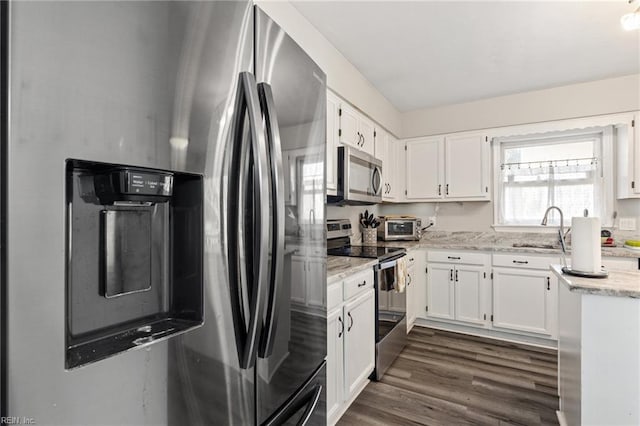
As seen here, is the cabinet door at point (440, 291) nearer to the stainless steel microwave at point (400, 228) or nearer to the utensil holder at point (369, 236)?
the stainless steel microwave at point (400, 228)

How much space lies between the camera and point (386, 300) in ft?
8.21

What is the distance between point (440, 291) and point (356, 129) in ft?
6.55

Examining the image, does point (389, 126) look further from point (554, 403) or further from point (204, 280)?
point (204, 280)

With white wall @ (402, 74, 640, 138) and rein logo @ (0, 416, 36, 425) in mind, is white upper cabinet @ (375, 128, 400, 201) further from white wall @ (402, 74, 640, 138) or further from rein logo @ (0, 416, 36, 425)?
rein logo @ (0, 416, 36, 425)

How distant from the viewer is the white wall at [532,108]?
3039mm

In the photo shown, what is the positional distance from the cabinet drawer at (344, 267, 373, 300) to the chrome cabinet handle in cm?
105

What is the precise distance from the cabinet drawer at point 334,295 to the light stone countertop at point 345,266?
0.12ft

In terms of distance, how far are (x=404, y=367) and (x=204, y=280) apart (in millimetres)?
2361

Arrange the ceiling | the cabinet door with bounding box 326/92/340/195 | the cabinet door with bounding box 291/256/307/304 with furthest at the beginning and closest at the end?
the cabinet door with bounding box 326/92/340/195, the ceiling, the cabinet door with bounding box 291/256/307/304

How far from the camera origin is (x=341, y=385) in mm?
1830

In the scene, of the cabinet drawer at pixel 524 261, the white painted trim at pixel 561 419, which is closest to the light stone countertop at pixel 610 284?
the white painted trim at pixel 561 419

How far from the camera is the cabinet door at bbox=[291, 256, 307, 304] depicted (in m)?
1.04

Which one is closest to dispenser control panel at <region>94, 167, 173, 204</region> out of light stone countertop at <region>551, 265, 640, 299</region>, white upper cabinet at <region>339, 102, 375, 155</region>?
light stone countertop at <region>551, 265, 640, 299</region>

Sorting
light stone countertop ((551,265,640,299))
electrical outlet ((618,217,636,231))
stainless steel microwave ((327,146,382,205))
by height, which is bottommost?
light stone countertop ((551,265,640,299))
